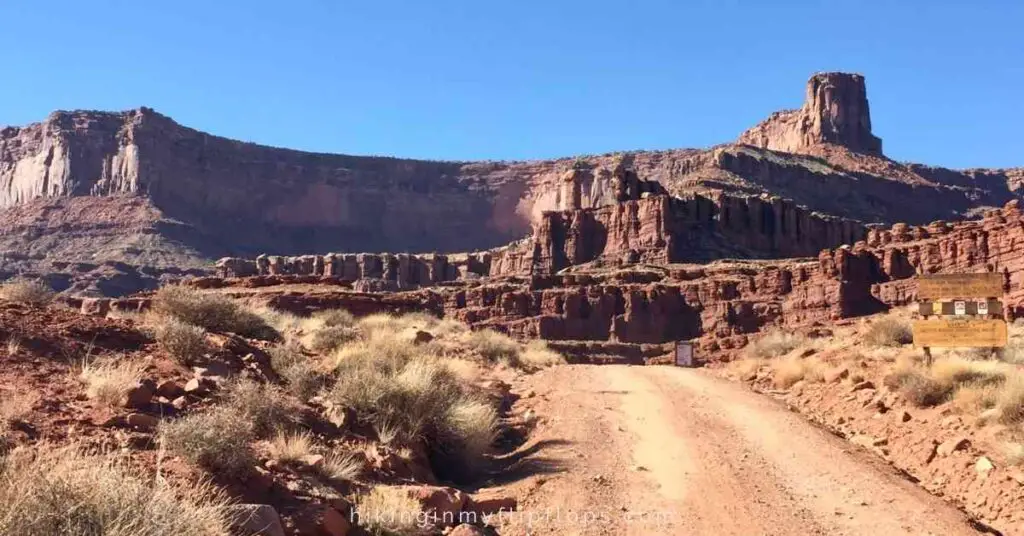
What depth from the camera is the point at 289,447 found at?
8.52 meters

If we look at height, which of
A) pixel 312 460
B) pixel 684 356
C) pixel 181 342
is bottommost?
pixel 684 356

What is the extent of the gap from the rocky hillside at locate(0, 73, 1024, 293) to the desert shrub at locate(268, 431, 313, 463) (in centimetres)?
8504

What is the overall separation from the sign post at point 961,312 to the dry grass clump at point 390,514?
1195 centimetres

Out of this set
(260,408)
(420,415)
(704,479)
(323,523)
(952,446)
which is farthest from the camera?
(952,446)

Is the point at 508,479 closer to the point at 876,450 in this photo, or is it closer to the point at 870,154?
the point at 876,450

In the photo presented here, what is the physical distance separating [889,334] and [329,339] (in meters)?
14.2

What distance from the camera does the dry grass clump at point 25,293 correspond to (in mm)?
13950

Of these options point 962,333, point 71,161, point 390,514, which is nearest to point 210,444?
point 390,514

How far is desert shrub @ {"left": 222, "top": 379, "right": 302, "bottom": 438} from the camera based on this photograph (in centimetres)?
912

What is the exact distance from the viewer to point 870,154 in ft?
489

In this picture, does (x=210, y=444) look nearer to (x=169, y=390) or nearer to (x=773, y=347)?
(x=169, y=390)

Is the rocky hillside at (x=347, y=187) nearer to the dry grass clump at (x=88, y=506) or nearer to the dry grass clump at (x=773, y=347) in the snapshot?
the dry grass clump at (x=773, y=347)

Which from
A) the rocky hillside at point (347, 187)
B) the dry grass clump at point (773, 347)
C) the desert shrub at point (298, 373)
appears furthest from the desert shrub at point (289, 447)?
the rocky hillside at point (347, 187)

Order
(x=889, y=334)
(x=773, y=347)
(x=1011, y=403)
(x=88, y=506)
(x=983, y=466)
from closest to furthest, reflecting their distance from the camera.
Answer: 1. (x=88, y=506)
2. (x=983, y=466)
3. (x=1011, y=403)
4. (x=889, y=334)
5. (x=773, y=347)
